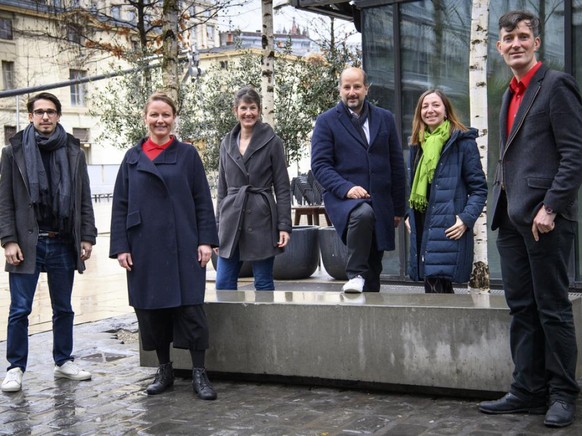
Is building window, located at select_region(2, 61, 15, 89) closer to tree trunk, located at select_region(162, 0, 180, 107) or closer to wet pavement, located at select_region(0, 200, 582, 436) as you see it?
tree trunk, located at select_region(162, 0, 180, 107)

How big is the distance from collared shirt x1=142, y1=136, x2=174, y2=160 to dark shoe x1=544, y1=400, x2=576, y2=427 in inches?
112

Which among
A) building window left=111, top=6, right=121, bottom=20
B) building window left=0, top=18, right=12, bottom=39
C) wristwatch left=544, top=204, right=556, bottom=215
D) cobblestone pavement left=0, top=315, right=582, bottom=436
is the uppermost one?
building window left=0, top=18, right=12, bottom=39

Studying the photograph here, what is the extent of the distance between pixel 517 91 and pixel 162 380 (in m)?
2.86

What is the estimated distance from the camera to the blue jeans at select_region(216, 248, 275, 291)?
22.8 feet

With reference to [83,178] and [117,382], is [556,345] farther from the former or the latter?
[83,178]

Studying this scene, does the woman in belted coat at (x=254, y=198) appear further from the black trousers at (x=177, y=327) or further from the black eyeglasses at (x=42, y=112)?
the black eyeglasses at (x=42, y=112)

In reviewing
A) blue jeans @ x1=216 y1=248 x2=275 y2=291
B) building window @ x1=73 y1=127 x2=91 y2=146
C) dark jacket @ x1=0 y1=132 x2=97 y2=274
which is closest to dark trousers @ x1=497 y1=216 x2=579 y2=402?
blue jeans @ x1=216 y1=248 x2=275 y2=291

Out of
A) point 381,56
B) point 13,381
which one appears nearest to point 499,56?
point 381,56

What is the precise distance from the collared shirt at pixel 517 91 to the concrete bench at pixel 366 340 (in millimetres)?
1134

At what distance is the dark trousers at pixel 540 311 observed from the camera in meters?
4.79

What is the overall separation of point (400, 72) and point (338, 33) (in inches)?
443

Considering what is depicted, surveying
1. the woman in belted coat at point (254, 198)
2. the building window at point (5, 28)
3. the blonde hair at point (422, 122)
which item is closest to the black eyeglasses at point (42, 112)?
the woman in belted coat at point (254, 198)

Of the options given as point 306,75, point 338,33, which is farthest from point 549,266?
point 338,33

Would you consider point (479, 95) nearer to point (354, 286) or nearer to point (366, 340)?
point (354, 286)
